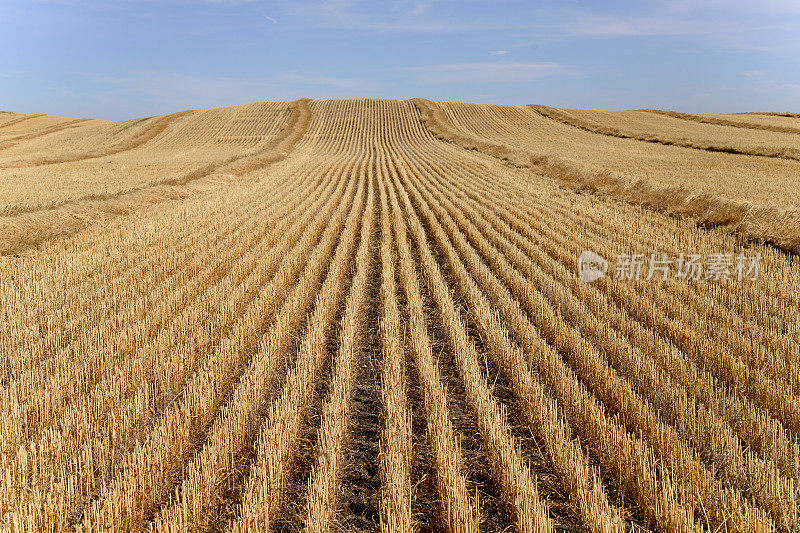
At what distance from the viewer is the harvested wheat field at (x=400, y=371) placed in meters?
2.83

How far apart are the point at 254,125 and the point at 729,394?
48.3 metres

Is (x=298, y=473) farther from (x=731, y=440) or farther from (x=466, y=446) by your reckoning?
(x=731, y=440)

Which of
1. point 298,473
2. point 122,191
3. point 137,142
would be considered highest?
point 137,142

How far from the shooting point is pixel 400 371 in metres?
4.52

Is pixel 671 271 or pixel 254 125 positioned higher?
pixel 254 125

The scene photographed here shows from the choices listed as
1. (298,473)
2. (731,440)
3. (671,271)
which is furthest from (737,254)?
(298,473)

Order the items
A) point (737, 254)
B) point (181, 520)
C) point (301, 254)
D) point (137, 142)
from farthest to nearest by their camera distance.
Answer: point (137, 142) → point (301, 254) → point (737, 254) → point (181, 520)

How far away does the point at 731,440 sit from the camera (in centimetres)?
314

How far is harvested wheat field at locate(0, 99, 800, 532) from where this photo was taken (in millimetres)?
2834

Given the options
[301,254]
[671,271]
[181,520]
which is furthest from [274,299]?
[671,271]

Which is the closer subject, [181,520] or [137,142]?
[181,520]

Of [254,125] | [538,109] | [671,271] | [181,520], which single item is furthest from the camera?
[538,109]

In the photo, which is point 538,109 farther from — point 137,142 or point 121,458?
point 121,458

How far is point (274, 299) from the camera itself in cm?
645
